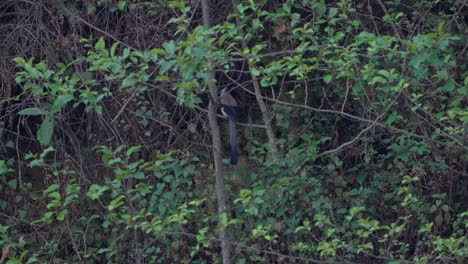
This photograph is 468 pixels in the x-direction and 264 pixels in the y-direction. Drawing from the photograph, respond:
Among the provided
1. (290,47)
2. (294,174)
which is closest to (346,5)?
(290,47)

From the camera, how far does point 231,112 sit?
6711 mm

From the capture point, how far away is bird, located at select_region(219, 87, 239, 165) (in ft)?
21.4

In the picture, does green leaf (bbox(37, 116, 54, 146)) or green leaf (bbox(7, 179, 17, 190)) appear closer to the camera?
green leaf (bbox(37, 116, 54, 146))

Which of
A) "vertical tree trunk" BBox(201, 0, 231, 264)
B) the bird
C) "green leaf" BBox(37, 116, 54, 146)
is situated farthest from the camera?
"green leaf" BBox(37, 116, 54, 146)

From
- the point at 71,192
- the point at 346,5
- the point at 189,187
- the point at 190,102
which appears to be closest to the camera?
the point at 190,102

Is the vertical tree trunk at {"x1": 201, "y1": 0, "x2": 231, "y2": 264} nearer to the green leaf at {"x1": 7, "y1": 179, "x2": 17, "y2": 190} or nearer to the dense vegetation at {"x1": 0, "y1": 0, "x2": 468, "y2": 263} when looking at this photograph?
the dense vegetation at {"x1": 0, "y1": 0, "x2": 468, "y2": 263}

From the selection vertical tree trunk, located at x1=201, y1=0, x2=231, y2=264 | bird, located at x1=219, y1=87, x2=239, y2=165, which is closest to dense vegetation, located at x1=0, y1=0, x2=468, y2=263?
bird, located at x1=219, y1=87, x2=239, y2=165

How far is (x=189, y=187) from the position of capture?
7.03 meters

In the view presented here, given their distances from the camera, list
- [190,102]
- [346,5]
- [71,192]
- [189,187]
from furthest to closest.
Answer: [189,187], [346,5], [71,192], [190,102]

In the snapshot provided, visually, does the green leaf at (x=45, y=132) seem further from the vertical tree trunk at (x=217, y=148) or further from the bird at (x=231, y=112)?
the vertical tree trunk at (x=217, y=148)

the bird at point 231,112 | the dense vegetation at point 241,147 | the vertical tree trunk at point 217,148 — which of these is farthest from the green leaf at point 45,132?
the vertical tree trunk at point 217,148

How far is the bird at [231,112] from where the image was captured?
6.52m

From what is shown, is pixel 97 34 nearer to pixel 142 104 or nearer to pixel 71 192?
pixel 142 104

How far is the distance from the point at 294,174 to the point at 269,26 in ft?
4.14
